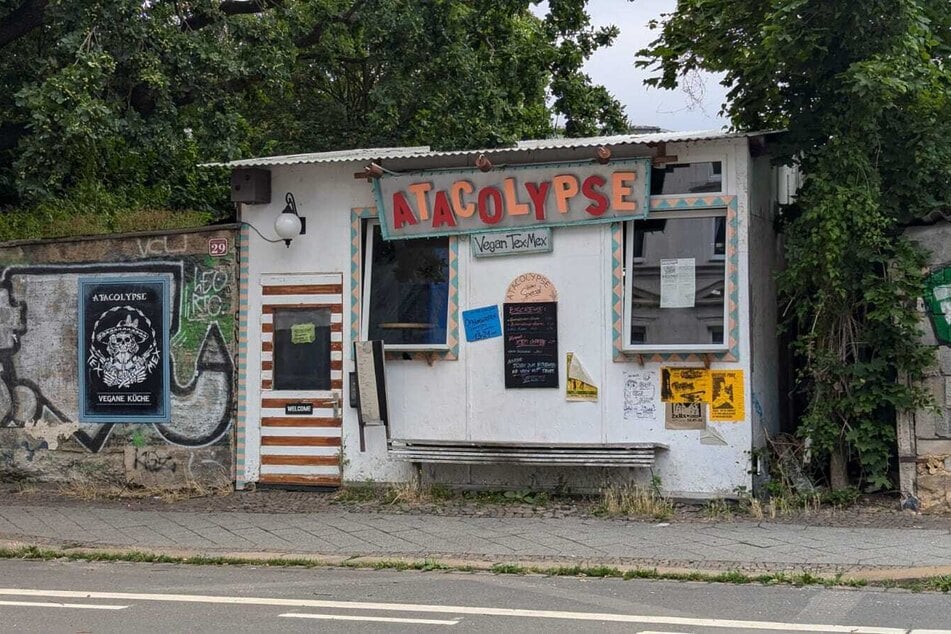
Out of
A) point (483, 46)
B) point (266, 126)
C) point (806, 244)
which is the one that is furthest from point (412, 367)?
point (266, 126)

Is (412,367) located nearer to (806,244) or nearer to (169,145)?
(806,244)

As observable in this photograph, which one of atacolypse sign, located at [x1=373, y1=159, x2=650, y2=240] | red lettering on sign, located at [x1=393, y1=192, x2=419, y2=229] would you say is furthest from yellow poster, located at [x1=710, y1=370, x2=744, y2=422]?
red lettering on sign, located at [x1=393, y1=192, x2=419, y2=229]

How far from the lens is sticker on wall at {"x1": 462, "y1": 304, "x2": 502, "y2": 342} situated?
1205cm

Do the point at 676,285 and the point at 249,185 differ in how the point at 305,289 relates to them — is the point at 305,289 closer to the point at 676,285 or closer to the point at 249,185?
the point at 249,185

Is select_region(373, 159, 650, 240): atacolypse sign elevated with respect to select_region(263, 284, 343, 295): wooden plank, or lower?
elevated

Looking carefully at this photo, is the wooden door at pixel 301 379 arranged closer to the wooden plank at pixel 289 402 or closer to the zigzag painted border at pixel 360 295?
the wooden plank at pixel 289 402

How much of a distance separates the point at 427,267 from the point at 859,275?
445 cm

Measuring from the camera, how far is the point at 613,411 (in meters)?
11.7

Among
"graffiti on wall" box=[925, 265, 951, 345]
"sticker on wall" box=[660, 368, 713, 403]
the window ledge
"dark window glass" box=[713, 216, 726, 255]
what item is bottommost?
"sticker on wall" box=[660, 368, 713, 403]

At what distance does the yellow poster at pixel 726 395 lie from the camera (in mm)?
11234

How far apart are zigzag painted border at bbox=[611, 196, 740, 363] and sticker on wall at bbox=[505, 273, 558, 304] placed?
2.21ft

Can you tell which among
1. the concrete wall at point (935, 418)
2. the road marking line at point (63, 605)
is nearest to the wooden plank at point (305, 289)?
the road marking line at point (63, 605)

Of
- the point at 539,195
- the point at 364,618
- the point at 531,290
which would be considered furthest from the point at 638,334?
the point at 364,618

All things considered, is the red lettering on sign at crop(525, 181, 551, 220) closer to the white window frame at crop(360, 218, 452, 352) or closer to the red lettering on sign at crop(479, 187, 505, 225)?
the red lettering on sign at crop(479, 187, 505, 225)
